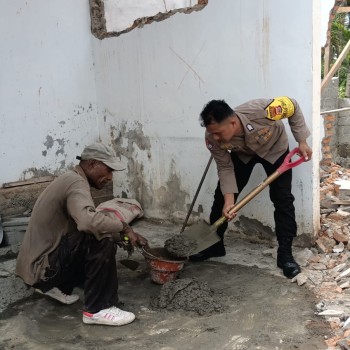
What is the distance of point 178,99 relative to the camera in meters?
5.22

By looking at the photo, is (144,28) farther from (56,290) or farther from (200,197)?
(56,290)

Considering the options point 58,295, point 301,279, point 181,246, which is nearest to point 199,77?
point 181,246

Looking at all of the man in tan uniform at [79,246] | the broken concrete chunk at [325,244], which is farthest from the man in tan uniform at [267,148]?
the man in tan uniform at [79,246]

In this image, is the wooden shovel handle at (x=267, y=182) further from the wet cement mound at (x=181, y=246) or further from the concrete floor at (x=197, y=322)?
the concrete floor at (x=197, y=322)

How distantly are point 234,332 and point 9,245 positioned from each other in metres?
3.03

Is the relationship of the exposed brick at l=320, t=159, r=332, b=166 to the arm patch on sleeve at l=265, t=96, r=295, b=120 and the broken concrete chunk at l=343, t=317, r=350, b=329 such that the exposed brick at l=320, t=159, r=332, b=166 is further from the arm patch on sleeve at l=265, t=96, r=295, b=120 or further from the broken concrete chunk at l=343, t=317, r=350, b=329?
the broken concrete chunk at l=343, t=317, r=350, b=329

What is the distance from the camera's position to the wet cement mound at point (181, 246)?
12.6 ft

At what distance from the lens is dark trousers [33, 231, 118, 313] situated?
324 centimetres

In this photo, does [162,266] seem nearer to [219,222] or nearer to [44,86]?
[219,222]

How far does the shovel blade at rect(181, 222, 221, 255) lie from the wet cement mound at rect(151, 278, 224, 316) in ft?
1.31

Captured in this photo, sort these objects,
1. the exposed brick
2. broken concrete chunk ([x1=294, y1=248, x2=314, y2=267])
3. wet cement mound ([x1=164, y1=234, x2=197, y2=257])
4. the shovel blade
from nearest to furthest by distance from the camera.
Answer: wet cement mound ([x1=164, y1=234, x2=197, y2=257]) → the shovel blade → broken concrete chunk ([x1=294, y1=248, x2=314, y2=267]) → the exposed brick

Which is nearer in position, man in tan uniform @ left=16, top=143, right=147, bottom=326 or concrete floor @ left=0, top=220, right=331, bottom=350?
concrete floor @ left=0, top=220, right=331, bottom=350

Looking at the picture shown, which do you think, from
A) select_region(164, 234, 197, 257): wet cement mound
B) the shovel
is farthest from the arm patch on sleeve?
select_region(164, 234, 197, 257): wet cement mound

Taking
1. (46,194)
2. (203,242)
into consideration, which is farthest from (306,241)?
(46,194)
